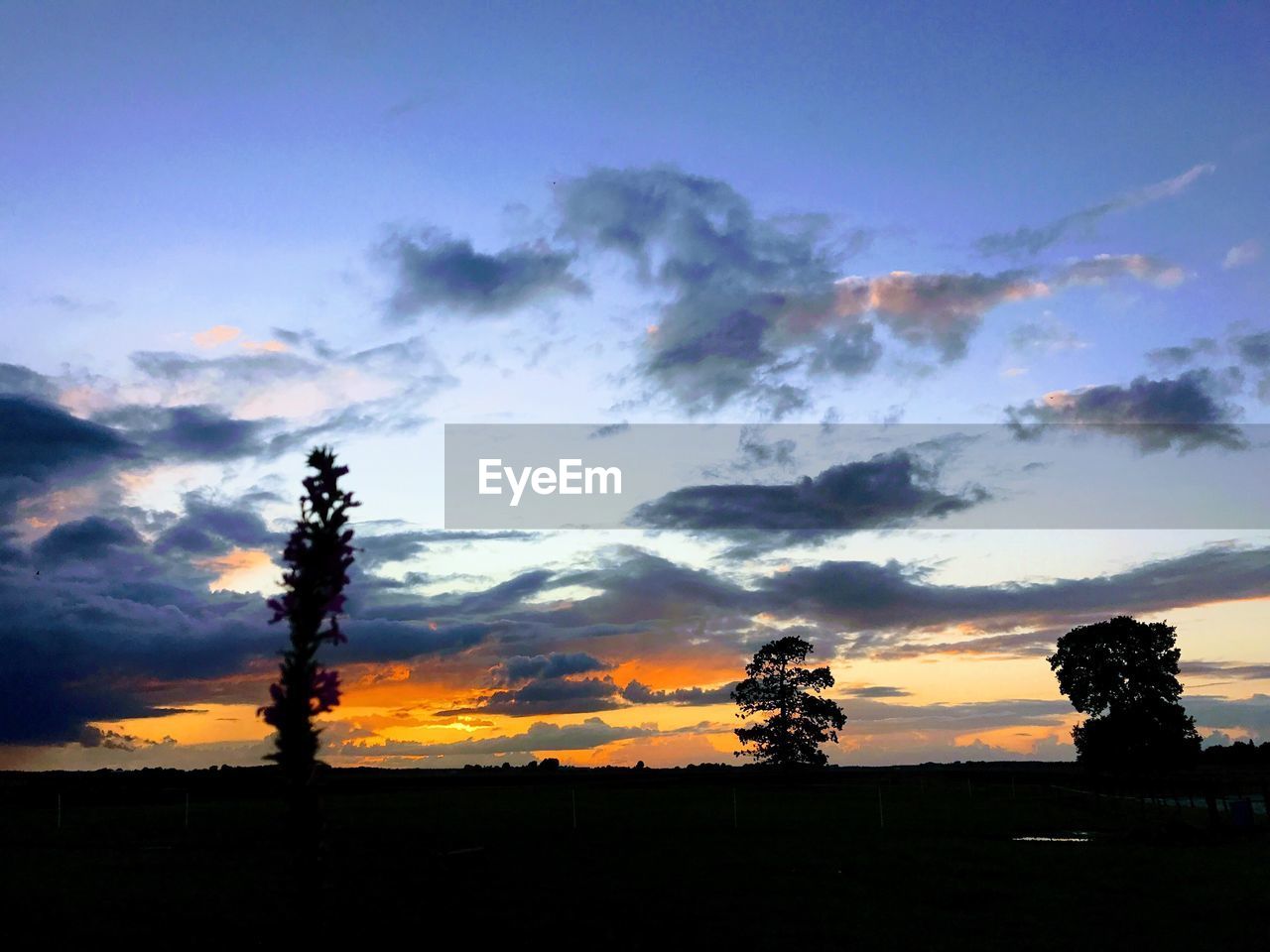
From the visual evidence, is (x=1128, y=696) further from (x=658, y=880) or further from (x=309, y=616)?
(x=309, y=616)

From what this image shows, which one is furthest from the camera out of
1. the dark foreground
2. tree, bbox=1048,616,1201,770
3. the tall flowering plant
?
tree, bbox=1048,616,1201,770

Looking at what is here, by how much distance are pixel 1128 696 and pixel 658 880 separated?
62570 mm

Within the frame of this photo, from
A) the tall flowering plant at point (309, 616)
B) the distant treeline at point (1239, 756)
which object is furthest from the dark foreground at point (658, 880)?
the distant treeline at point (1239, 756)

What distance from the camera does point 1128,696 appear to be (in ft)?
279

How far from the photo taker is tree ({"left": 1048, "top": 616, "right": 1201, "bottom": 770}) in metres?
82.8

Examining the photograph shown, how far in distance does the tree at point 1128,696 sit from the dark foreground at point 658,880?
44.9 feet

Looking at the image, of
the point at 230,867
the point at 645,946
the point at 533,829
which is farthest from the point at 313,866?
the point at 533,829

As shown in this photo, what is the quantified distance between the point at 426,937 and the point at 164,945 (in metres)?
6.06

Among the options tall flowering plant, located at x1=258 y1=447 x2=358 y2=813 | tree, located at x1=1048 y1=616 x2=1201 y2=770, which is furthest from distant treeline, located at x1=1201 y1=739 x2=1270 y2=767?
tall flowering plant, located at x1=258 y1=447 x2=358 y2=813

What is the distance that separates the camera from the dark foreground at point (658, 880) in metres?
26.3

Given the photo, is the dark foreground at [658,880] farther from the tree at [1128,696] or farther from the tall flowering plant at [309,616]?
the tree at [1128,696]

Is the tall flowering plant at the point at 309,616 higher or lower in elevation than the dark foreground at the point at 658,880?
higher

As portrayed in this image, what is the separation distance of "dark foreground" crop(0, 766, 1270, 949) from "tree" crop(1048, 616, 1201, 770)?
13.7 meters

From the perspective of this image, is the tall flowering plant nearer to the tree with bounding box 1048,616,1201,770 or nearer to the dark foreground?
the dark foreground
